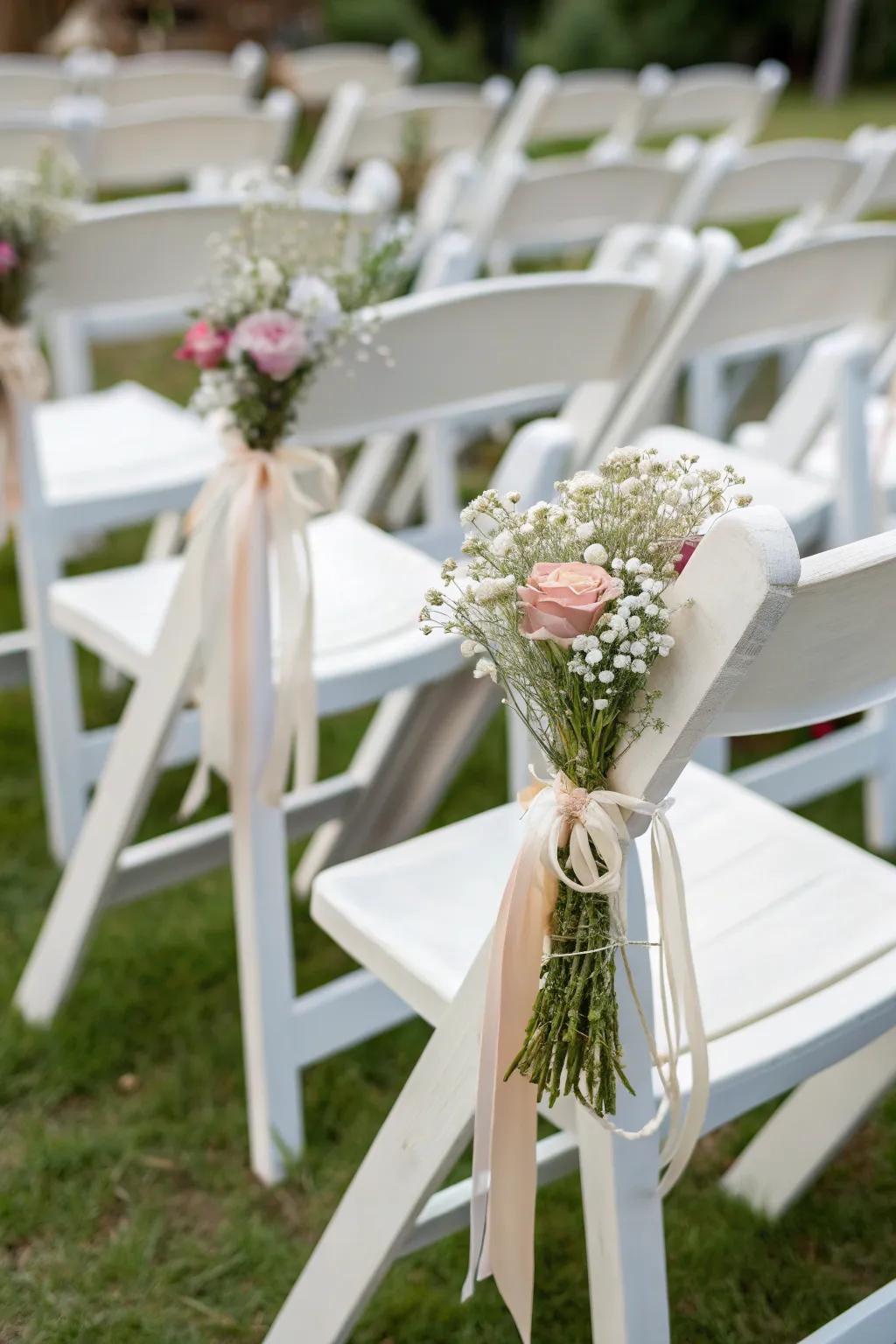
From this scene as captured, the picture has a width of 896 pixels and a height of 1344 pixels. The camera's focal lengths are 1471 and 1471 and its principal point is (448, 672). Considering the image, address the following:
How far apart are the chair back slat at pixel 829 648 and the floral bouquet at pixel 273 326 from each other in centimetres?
85

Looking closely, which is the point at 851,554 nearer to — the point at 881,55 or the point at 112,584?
the point at 112,584

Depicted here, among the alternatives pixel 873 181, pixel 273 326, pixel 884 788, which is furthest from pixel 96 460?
pixel 873 181

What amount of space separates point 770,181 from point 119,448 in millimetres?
2114

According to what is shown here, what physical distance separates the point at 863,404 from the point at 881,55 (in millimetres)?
15424

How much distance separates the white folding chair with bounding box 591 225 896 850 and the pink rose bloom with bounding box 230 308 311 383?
0.63 meters

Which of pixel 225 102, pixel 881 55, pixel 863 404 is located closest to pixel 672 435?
pixel 863 404

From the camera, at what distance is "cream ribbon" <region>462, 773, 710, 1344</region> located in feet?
3.83

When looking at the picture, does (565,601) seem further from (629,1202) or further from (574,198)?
(574,198)

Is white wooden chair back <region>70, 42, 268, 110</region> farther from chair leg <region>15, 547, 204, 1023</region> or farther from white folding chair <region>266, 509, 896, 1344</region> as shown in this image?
white folding chair <region>266, 509, 896, 1344</region>

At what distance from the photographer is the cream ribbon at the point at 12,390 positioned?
8.05 ft

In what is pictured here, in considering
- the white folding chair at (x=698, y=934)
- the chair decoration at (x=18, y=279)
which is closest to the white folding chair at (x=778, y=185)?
the chair decoration at (x=18, y=279)

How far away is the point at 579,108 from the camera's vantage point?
217 inches

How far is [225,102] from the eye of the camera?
5.17 m

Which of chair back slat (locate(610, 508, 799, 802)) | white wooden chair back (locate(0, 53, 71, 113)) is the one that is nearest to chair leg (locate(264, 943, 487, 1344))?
chair back slat (locate(610, 508, 799, 802))
